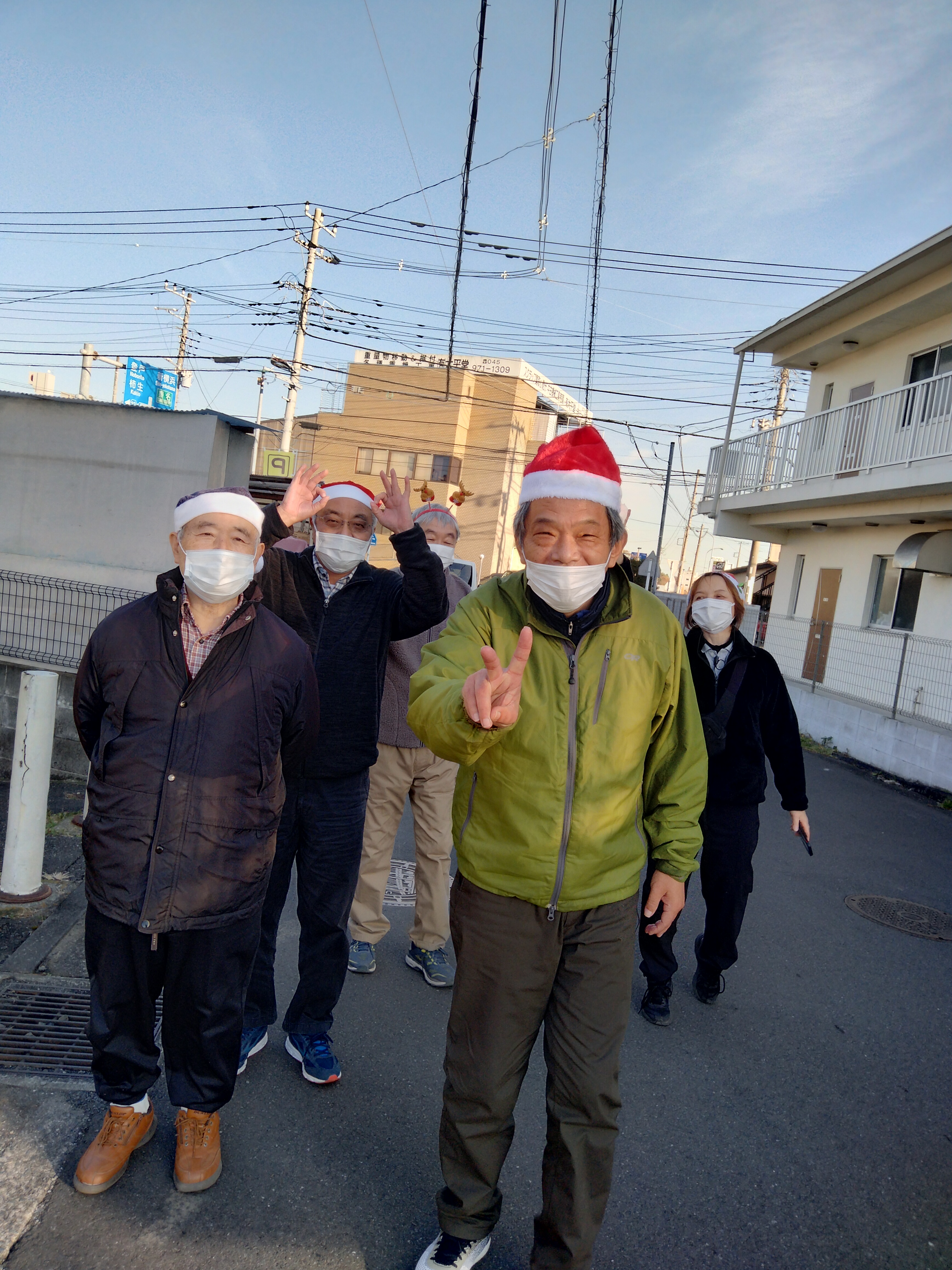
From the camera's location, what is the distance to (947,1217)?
2.78m

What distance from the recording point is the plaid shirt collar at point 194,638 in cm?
256

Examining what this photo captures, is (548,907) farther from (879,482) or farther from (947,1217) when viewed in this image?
(879,482)

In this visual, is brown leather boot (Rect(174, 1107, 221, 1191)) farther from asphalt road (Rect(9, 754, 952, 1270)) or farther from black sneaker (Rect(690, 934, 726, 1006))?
black sneaker (Rect(690, 934, 726, 1006))

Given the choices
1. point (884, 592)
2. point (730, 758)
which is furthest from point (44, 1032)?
point (884, 592)

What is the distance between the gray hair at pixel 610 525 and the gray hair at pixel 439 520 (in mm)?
2466

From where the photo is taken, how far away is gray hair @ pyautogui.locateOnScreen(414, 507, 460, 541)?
16.0ft

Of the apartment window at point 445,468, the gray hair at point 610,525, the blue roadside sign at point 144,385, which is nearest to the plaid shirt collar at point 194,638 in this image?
the gray hair at point 610,525

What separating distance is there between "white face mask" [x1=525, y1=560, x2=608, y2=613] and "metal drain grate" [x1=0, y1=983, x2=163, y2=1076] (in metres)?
1.95

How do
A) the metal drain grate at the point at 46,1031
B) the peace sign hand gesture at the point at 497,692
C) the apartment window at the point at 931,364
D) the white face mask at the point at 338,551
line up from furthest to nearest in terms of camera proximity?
the apartment window at the point at 931,364 < the white face mask at the point at 338,551 < the metal drain grate at the point at 46,1031 < the peace sign hand gesture at the point at 497,692

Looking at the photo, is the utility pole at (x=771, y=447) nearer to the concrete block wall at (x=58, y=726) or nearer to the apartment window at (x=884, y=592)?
the apartment window at (x=884, y=592)

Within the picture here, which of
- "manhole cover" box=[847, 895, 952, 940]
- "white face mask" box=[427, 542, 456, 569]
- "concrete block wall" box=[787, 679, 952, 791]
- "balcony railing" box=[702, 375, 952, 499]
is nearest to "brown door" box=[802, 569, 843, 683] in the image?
"concrete block wall" box=[787, 679, 952, 791]

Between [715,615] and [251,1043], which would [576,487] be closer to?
[715,615]

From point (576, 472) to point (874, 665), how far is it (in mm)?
11235

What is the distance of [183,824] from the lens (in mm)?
2480
